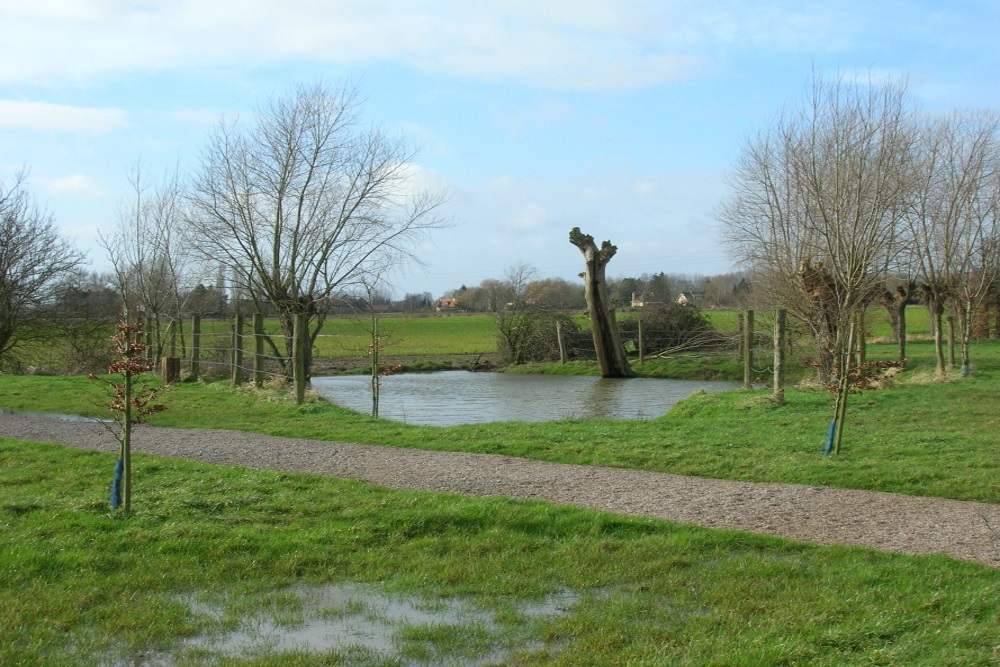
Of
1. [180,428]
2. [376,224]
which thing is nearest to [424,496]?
[180,428]

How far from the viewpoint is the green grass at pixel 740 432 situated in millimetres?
8930

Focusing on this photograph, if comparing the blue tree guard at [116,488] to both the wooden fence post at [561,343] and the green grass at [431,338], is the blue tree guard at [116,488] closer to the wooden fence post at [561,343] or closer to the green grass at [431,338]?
the green grass at [431,338]

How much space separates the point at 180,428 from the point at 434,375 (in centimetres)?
1875

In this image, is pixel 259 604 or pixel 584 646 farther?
pixel 259 604

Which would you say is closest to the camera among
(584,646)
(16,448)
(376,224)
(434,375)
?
(584,646)

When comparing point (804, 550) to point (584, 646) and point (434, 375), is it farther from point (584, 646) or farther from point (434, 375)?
point (434, 375)

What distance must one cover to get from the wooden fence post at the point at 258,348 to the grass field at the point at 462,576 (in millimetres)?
8537

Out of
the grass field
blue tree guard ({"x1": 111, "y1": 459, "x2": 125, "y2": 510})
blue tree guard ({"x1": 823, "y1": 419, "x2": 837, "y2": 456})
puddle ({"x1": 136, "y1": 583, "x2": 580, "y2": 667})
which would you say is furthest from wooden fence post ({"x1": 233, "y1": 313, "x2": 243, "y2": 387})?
puddle ({"x1": 136, "y1": 583, "x2": 580, "y2": 667})

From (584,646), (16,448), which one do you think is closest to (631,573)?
(584,646)

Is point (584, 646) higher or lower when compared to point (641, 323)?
lower

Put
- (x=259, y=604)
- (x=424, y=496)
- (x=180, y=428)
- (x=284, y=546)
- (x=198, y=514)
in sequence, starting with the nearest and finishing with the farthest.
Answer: (x=259, y=604) < (x=284, y=546) < (x=198, y=514) < (x=424, y=496) < (x=180, y=428)

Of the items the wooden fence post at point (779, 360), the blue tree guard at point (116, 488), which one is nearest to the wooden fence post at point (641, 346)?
the wooden fence post at point (779, 360)

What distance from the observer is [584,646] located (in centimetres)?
441

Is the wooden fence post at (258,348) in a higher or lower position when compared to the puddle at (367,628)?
higher
